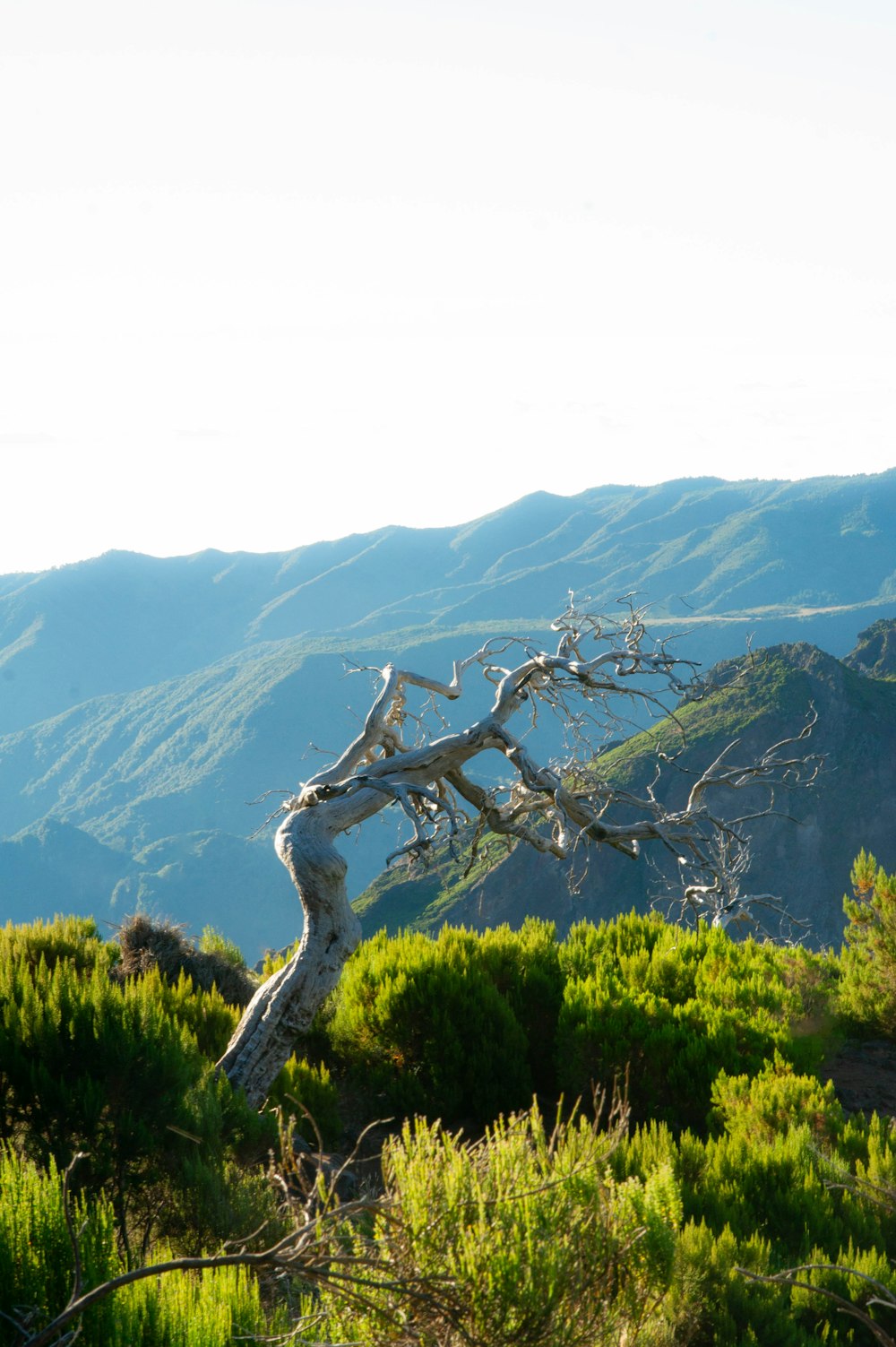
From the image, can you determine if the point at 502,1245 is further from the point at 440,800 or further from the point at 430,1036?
the point at 430,1036

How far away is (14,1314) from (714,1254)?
2.47 metres

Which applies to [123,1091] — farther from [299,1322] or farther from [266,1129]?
[299,1322]

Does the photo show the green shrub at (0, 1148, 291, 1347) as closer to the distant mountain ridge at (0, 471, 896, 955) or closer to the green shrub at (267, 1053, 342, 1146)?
the green shrub at (267, 1053, 342, 1146)

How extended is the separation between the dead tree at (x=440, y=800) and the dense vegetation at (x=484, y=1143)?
50 cm

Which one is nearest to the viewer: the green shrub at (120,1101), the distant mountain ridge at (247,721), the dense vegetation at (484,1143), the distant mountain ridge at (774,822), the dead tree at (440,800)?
the dense vegetation at (484,1143)

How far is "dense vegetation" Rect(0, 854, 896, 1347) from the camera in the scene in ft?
9.26

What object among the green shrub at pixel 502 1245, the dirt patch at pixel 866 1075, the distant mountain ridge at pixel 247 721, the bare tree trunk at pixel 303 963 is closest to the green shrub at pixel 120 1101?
the bare tree trunk at pixel 303 963

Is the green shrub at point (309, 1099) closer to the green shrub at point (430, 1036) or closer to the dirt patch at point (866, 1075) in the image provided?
the green shrub at point (430, 1036)

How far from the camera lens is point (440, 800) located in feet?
21.6

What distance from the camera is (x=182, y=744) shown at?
15438 centimetres

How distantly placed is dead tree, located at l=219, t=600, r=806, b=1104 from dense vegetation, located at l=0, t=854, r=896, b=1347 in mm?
501

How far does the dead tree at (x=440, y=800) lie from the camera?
6.50 meters

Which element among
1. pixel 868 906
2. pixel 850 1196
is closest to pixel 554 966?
pixel 868 906

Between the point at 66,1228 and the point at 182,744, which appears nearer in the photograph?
the point at 66,1228
